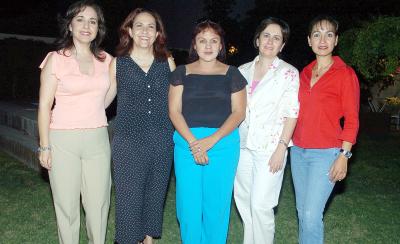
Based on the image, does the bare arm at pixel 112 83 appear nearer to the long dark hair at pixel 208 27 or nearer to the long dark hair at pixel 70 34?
the long dark hair at pixel 70 34

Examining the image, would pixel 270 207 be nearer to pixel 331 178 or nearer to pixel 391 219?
pixel 331 178

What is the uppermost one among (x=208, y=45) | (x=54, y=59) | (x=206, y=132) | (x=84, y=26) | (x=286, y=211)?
(x=84, y=26)

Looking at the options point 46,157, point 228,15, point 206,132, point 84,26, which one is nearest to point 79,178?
point 46,157

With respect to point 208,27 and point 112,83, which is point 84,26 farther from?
point 208,27

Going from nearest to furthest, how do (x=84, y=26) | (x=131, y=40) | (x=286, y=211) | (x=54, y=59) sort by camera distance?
(x=54, y=59), (x=84, y=26), (x=131, y=40), (x=286, y=211)

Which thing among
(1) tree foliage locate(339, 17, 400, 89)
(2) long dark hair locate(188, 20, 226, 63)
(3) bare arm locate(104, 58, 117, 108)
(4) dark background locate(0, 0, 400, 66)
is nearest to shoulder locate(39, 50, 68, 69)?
(3) bare arm locate(104, 58, 117, 108)

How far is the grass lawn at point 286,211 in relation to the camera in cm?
468

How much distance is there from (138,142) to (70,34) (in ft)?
3.32

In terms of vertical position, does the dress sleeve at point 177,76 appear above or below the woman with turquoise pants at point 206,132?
above

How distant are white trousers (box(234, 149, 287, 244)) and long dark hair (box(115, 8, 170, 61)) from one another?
1.06m

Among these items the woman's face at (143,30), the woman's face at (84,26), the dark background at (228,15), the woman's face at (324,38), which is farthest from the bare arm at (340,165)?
the dark background at (228,15)

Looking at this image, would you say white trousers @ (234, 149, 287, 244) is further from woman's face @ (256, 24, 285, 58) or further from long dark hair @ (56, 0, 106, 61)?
long dark hair @ (56, 0, 106, 61)

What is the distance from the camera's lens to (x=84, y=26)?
11.5ft

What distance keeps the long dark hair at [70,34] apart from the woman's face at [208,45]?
80 centimetres
